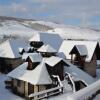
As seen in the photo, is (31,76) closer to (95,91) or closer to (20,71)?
(20,71)

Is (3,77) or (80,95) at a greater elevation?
(80,95)

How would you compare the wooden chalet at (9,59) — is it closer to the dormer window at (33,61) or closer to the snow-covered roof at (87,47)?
the snow-covered roof at (87,47)

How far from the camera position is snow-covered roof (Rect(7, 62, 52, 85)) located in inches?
1142

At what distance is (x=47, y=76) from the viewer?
29906mm

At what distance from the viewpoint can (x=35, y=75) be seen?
29875 millimetres

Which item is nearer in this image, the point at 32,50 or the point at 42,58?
the point at 42,58

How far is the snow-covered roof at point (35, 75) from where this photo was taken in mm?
29009

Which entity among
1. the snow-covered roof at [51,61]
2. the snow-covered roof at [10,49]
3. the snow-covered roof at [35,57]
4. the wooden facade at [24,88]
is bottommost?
the wooden facade at [24,88]

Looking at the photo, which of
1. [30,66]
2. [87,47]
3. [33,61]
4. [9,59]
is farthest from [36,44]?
[33,61]

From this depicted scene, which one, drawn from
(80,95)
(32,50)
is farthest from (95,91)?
A: (32,50)

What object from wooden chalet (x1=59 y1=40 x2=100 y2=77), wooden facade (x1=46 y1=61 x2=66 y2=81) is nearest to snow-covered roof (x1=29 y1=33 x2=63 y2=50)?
wooden chalet (x1=59 y1=40 x2=100 y2=77)

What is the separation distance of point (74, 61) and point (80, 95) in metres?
35.4

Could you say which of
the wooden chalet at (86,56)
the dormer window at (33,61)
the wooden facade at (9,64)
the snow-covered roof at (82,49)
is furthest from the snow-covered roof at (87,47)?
the dormer window at (33,61)

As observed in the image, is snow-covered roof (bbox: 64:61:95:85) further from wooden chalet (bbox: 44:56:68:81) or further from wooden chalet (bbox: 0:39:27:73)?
wooden chalet (bbox: 0:39:27:73)
